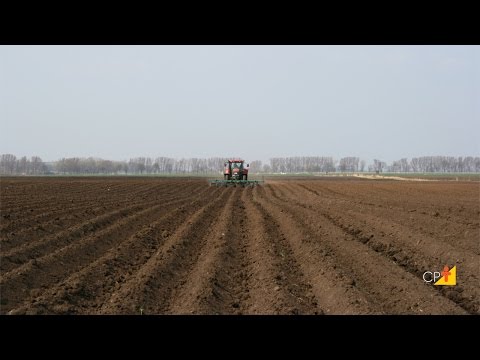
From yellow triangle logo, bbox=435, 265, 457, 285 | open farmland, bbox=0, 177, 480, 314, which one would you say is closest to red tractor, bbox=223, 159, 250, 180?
open farmland, bbox=0, 177, 480, 314

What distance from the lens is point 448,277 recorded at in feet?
23.8

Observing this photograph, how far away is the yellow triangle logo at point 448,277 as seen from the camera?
23.0 ft

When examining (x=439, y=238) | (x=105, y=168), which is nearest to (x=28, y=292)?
(x=439, y=238)

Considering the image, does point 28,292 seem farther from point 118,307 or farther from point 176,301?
point 176,301

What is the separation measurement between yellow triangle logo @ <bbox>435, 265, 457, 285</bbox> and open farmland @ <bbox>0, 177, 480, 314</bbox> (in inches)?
4.6

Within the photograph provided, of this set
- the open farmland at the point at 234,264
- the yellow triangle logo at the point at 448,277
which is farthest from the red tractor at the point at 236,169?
the yellow triangle logo at the point at 448,277

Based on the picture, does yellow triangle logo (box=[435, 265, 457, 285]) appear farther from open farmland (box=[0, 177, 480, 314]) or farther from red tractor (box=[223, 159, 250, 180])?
red tractor (box=[223, 159, 250, 180])

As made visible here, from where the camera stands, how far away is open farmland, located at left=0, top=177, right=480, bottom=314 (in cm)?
593

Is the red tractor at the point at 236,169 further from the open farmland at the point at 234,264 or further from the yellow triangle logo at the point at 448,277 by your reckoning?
the yellow triangle logo at the point at 448,277

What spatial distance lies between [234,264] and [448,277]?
11.8ft

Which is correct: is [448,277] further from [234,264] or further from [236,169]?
[236,169]

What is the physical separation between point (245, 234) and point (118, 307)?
19.8 feet

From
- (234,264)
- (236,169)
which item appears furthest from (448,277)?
(236,169)
